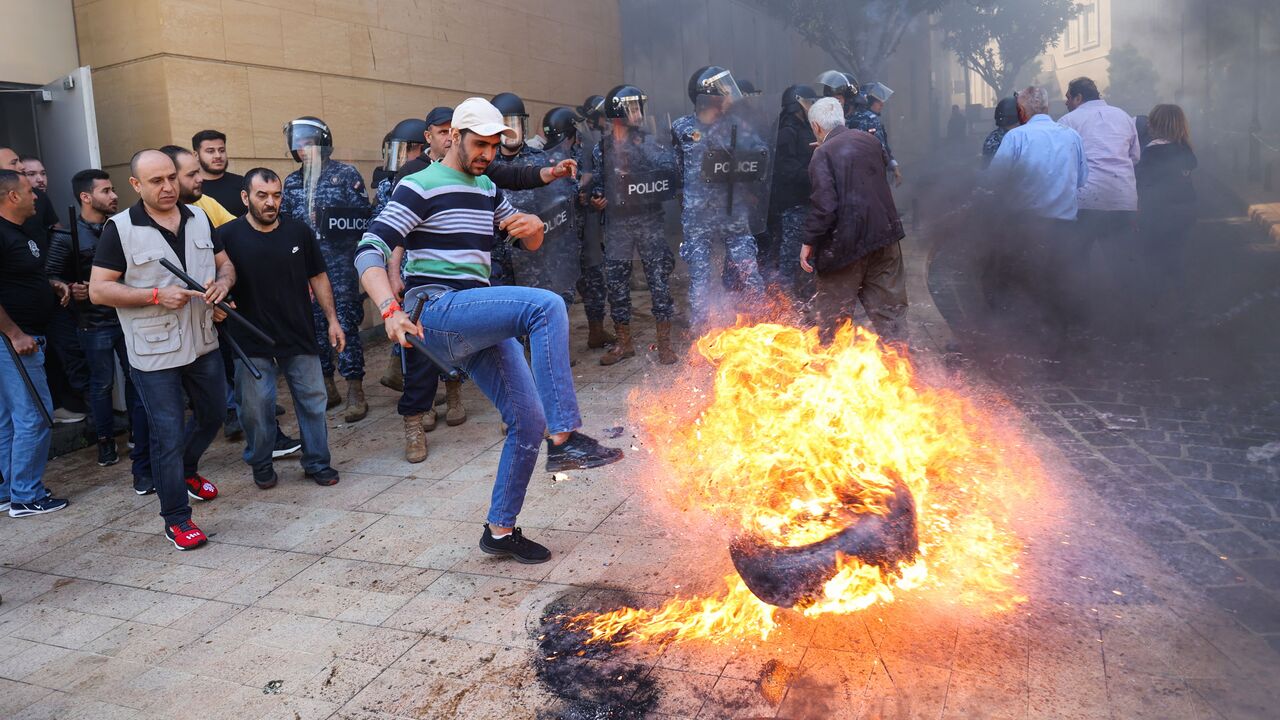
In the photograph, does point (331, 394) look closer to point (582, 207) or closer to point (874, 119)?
point (582, 207)

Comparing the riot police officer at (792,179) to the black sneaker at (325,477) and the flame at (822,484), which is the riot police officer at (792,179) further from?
the black sneaker at (325,477)

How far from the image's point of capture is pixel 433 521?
5.06 metres

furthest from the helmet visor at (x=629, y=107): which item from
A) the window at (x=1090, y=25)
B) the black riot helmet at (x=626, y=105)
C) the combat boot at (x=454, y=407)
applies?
the window at (x=1090, y=25)

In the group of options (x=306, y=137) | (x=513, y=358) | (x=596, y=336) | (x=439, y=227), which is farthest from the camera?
(x=596, y=336)

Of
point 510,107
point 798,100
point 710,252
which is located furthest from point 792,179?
point 510,107

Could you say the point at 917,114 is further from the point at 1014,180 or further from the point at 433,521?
the point at 433,521

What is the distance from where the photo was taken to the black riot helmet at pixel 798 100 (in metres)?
8.24

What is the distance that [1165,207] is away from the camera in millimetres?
9133

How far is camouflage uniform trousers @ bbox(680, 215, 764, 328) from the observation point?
7.99m

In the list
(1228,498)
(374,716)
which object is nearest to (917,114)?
(1228,498)

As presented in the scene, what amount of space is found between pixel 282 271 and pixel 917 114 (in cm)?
4133

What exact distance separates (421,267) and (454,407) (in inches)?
125

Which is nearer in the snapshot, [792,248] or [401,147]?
[401,147]

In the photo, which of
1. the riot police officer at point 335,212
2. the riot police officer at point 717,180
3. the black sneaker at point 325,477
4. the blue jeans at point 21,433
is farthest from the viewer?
the riot police officer at point 717,180
